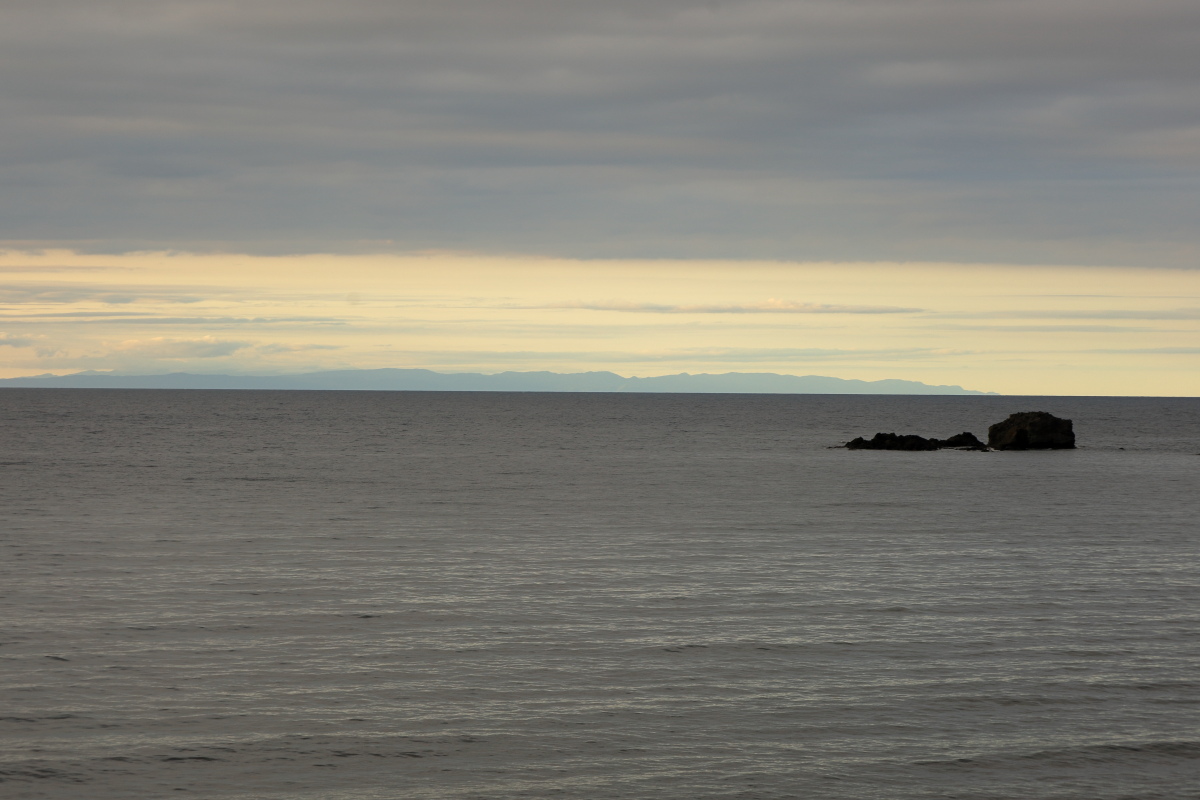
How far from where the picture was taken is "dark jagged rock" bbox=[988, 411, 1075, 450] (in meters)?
99.6

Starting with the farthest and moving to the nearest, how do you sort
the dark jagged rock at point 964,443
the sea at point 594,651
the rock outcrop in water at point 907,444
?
1. the dark jagged rock at point 964,443
2. the rock outcrop in water at point 907,444
3. the sea at point 594,651

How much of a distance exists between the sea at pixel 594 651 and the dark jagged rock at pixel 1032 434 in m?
54.4

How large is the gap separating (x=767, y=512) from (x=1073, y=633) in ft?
78.7

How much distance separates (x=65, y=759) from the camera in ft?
44.8

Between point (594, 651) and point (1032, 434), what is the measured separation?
294 ft

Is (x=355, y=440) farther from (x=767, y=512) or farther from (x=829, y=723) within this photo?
(x=829, y=723)

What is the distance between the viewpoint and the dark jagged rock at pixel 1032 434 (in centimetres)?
9956

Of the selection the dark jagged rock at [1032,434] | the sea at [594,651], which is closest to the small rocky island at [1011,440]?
the dark jagged rock at [1032,434]

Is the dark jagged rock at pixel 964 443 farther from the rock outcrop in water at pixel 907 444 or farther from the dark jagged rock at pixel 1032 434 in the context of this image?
the dark jagged rock at pixel 1032 434

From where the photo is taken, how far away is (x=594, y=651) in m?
19.4

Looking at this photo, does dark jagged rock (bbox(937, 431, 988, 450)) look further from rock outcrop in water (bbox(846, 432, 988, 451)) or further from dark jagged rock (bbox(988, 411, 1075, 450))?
dark jagged rock (bbox(988, 411, 1075, 450))

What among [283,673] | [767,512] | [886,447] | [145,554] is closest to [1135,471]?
[886,447]

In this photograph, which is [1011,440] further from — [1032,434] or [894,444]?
[894,444]

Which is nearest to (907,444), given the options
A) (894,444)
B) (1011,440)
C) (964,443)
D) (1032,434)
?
(894,444)
